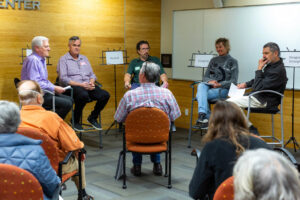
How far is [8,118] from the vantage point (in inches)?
104

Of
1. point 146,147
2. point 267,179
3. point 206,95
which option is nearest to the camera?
point 267,179

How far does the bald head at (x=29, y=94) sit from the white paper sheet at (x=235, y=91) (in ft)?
10.8

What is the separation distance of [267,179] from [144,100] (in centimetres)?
314

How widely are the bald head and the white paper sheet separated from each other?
3.28 metres

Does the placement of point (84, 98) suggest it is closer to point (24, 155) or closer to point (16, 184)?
point (24, 155)

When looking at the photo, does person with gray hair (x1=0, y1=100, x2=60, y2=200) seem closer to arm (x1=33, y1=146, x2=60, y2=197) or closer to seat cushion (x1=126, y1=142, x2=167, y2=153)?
arm (x1=33, y1=146, x2=60, y2=197)

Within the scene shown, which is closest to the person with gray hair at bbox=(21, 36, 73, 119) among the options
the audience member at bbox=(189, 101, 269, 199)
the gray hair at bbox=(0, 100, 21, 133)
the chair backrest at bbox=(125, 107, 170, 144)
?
the chair backrest at bbox=(125, 107, 170, 144)

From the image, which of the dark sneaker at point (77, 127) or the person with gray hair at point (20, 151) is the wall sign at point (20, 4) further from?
the person with gray hair at point (20, 151)

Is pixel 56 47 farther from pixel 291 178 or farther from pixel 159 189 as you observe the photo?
pixel 291 178

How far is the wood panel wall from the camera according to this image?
266 inches

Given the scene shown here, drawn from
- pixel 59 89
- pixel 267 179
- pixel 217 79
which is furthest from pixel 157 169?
pixel 267 179

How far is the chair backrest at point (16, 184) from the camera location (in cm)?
226

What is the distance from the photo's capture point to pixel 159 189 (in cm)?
464

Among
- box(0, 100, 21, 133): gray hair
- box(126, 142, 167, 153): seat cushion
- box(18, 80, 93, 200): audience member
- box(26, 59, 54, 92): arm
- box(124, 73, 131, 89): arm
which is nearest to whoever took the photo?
box(0, 100, 21, 133): gray hair
